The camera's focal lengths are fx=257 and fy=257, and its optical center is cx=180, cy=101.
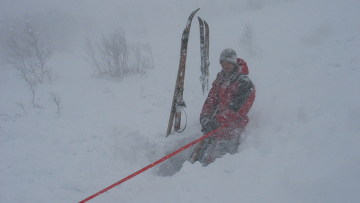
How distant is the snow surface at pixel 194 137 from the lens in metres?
3.02

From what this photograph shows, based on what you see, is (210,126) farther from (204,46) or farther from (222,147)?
(204,46)

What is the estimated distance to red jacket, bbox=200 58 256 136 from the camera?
174 inches

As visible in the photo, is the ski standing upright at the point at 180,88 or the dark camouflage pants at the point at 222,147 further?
the ski standing upright at the point at 180,88

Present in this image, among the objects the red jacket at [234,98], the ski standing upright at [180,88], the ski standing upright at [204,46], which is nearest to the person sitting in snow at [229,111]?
the red jacket at [234,98]

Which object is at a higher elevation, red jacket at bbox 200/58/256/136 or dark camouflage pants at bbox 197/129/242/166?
red jacket at bbox 200/58/256/136

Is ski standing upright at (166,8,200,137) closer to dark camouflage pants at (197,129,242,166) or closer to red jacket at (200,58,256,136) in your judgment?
red jacket at (200,58,256,136)

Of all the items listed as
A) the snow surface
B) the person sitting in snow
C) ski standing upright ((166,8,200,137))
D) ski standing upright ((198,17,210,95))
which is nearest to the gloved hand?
the person sitting in snow

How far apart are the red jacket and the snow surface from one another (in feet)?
1.32

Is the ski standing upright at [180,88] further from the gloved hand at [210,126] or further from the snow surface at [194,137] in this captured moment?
the gloved hand at [210,126]

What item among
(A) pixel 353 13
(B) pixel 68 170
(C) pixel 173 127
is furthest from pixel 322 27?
(B) pixel 68 170

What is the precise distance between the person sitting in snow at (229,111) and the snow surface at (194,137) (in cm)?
29

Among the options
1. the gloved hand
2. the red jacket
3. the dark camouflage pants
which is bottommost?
the dark camouflage pants

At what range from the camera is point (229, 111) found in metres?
4.51

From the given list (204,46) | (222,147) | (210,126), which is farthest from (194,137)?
(204,46)
